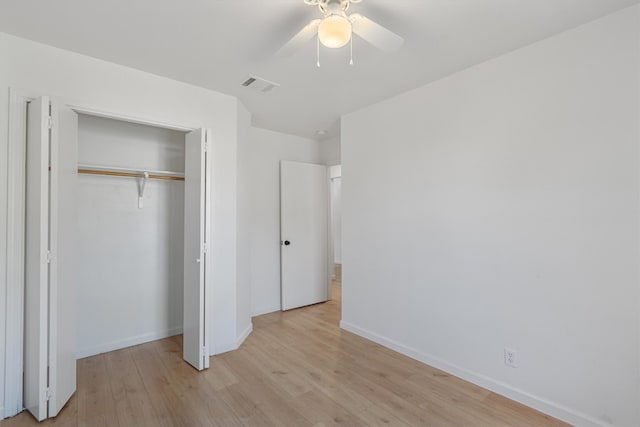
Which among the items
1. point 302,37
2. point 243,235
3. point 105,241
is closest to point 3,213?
point 105,241

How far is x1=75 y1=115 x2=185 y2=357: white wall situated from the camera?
2893 millimetres

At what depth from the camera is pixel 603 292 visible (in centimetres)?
185

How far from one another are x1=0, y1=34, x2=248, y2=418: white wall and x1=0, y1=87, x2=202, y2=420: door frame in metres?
0.03

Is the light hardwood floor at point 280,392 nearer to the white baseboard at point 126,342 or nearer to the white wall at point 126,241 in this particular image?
the white baseboard at point 126,342

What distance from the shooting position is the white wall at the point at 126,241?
9.49 feet

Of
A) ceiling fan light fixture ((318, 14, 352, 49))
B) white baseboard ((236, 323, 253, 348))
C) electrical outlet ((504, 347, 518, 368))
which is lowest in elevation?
white baseboard ((236, 323, 253, 348))

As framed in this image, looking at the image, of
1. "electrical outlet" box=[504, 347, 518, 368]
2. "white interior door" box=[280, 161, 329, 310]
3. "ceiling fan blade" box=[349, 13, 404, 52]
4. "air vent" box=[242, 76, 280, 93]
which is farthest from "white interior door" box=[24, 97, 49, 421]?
"electrical outlet" box=[504, 347, 518, 368]

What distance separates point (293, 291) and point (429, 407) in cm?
250

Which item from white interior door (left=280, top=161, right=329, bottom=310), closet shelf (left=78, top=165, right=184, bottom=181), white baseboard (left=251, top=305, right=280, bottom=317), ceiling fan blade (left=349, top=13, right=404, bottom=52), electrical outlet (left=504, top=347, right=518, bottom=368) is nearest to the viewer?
ceiling fan blade (left=349, top=13, right=404, bottom=52)

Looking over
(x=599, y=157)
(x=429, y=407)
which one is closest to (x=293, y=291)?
(x=429, y=407)

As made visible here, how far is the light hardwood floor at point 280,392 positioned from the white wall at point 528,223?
301mm

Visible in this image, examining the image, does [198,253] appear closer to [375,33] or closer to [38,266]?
[38,266]

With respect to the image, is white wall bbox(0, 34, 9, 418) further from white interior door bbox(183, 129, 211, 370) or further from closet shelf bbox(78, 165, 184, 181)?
white interior door bbox(183, 129, 211, 370)

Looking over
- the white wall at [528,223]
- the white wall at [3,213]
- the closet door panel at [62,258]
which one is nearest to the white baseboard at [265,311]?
the white wall at [528,223]
